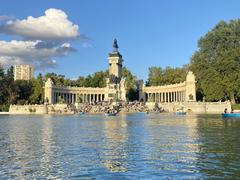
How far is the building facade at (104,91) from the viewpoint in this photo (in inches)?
5458

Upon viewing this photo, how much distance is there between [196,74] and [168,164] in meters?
99.2

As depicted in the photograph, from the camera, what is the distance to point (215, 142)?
30.7 metres

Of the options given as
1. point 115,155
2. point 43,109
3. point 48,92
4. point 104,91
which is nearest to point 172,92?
point 104,91

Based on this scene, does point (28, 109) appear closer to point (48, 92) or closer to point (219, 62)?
point (48, 92)

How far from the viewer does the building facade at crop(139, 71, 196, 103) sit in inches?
4648

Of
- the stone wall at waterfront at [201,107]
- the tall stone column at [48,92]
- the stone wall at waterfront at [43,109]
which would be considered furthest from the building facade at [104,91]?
the stone wall at waterfront at [201,107]

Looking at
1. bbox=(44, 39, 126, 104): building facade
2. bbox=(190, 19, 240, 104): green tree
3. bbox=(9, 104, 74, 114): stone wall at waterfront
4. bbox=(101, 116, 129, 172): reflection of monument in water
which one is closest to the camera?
bbox=(101, 116, 129, 172): reflection of monument in water

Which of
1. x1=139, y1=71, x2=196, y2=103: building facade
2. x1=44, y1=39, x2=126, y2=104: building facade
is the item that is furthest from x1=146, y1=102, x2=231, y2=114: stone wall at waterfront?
x1=44, y1=39, x2=126, y2=104: building facade

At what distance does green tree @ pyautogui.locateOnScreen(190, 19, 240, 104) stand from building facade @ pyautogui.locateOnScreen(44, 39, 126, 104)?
32616mm

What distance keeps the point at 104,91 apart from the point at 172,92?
976 inches

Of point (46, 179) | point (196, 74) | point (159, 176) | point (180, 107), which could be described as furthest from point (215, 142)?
point (196, 74)

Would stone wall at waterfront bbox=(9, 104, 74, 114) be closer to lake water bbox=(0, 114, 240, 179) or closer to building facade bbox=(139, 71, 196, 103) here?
building facade bbox=(139, 71, 196, 103)

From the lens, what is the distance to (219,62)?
104688 mm

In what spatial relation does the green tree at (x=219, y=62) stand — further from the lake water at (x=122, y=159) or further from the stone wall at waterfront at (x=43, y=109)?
the lake water at (x=122, y=159)
